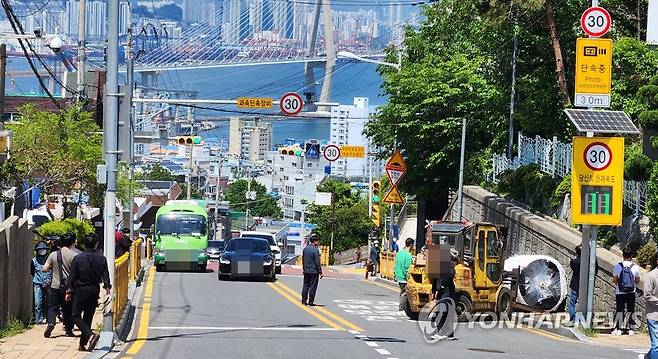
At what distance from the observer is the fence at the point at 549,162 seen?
28333 millimetres

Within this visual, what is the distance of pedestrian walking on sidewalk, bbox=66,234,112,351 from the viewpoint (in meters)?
17.8

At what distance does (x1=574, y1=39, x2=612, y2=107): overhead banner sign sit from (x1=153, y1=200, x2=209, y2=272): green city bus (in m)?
25.9

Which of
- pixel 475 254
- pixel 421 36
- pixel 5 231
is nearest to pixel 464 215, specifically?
pixel 421 36

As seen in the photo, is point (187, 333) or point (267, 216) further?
point (267, 216)

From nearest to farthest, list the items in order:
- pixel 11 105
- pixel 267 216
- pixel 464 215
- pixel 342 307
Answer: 1. pixel 342 307
2. pixel 464 215
3. pixel 11 105
4. pixel 267 216

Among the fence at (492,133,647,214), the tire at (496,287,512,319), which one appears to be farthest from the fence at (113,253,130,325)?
the fence at (492,133,647,214)

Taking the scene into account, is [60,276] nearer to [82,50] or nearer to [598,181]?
[598,181]

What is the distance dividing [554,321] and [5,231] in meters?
12.1

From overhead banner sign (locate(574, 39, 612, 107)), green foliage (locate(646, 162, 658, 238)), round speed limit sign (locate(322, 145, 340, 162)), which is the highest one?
overhead banner sign (locate(574, 39, 612, 107))

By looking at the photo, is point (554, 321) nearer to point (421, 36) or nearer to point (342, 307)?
point (342, 307)

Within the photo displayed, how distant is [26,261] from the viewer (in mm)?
23641

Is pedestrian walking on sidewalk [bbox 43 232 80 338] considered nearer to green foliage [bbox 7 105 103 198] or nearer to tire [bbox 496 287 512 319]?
tire [bbox 496 287 512 319]

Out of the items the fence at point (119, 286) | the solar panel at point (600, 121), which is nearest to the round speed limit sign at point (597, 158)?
the solar panel at point (600, 121)

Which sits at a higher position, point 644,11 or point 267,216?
point 644,11
